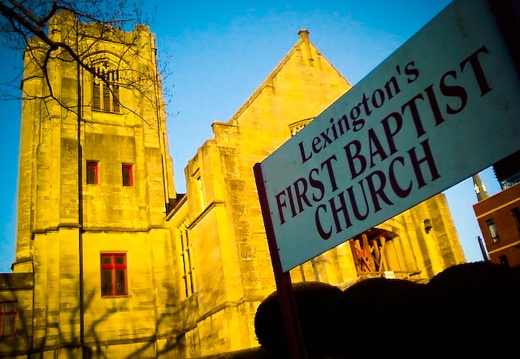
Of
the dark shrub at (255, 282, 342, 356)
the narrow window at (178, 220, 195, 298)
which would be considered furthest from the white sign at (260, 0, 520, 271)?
the narrow window at (178, 220, 195, 298)

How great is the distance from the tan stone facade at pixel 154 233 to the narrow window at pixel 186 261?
0.37 ft

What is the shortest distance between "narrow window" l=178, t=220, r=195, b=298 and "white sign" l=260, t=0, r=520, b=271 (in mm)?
17299

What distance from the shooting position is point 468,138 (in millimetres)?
2949

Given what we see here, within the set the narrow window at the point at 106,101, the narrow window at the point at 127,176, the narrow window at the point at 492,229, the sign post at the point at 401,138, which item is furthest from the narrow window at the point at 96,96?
the narrow window at the point at 492,229

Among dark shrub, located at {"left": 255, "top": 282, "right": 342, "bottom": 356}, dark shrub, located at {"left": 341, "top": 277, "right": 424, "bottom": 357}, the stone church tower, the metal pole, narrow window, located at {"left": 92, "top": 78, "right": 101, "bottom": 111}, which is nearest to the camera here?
the metal pole

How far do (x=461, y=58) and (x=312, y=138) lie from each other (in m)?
1.44

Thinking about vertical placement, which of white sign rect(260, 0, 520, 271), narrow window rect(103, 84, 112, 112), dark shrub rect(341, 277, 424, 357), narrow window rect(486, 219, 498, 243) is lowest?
dark shrub rect(341, 277, 424, 357)

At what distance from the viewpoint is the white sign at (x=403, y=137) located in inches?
113

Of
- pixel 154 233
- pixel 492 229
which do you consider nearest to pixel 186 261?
pixel 154 233

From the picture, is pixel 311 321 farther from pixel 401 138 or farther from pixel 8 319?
pixel 8 319

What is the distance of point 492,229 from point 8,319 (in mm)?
43453

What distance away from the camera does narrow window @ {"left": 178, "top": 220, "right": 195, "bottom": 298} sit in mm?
20859

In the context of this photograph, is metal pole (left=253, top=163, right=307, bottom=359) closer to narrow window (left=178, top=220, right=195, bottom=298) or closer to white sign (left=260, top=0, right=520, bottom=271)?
white sign (left=260, top=0, right=520, bottom=271)

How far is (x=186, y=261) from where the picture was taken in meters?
21.5
